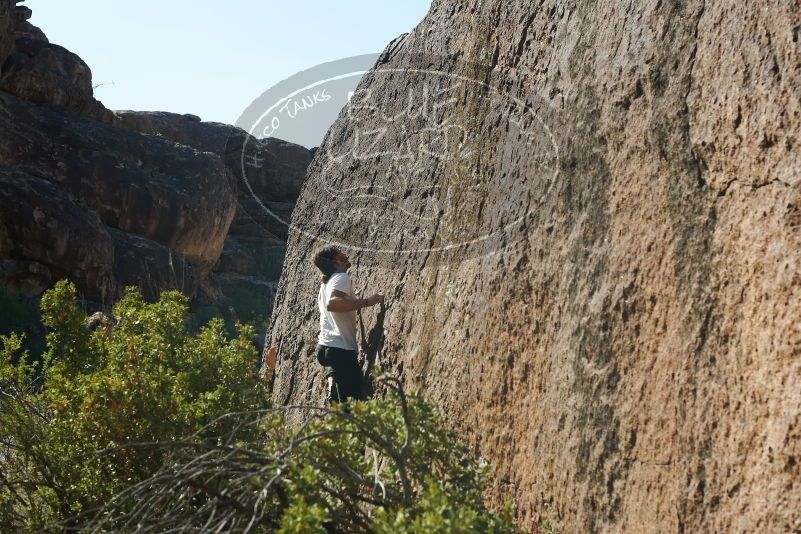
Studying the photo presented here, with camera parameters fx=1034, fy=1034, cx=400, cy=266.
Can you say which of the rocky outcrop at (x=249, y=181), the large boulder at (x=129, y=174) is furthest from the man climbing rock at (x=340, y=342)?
the rocky outcrop at (x=249, y=181)

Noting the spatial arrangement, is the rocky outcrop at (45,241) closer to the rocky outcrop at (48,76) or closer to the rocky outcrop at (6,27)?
the rocky outcrop at (48,76)

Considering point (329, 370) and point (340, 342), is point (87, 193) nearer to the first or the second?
point (329, 370)

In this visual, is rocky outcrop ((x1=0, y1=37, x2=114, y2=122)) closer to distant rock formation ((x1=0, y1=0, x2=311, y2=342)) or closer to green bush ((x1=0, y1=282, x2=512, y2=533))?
distant rock formation ((x1=0, y1=0, x2=311, y2=342))

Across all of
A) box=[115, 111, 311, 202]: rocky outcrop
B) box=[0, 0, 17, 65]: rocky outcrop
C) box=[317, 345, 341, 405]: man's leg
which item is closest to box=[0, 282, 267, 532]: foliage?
box=[317, 345, 341, 405]: man's leg

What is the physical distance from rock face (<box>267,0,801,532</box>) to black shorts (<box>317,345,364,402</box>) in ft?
0.70

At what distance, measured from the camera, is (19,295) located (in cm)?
1705

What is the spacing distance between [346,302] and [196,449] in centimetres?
156

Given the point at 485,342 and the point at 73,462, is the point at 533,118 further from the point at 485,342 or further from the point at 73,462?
the point at 73,462

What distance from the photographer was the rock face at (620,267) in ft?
10.3

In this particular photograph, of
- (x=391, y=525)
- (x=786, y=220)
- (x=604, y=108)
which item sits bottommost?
(x=391, y=525)

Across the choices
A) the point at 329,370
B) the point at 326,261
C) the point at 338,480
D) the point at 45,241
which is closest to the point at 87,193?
the point at 45,241

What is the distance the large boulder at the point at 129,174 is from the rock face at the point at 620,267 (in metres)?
13.9

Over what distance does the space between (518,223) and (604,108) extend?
0.72 metres

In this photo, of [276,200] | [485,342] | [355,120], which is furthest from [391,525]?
[276,200]
